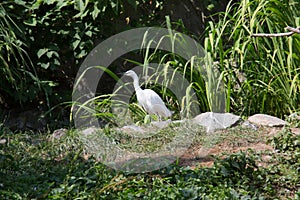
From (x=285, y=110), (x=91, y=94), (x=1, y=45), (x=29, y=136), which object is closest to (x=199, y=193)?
(x=29, y=136)

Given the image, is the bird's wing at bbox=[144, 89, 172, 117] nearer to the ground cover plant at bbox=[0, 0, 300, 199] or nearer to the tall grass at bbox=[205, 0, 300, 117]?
the ground cover plant at bbox=[0, 0, 300, 199]

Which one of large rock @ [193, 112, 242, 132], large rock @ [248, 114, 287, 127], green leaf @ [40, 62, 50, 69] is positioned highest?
green leaf @ [40, 62, 50, 69]

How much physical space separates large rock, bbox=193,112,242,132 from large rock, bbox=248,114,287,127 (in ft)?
0.38

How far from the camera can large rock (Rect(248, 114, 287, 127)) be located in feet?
14.3

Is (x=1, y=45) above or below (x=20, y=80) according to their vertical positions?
above

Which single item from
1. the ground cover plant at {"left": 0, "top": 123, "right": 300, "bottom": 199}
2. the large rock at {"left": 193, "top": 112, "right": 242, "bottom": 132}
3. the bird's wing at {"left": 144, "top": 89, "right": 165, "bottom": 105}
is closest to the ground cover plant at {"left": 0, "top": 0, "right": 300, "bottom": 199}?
the ground cover plant at {"left": 0, "top": 123, "right": 300, "bottom": 199}

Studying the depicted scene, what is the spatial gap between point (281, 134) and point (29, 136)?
170cm

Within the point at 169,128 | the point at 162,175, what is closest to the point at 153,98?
the point at 169,128

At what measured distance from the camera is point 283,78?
4809 millimetres

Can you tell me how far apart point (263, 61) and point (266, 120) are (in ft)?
2.18

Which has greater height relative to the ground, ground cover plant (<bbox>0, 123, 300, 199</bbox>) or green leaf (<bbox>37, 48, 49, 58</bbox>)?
green leaf (<bbox>37, 48, 49, 58</bbox>)

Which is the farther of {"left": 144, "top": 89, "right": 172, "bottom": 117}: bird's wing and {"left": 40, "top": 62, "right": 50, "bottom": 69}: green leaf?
{"left": 40, "top": 62, "right": 50, "bottom": 69}: green leaf

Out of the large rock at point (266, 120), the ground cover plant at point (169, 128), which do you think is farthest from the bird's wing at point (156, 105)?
the large rock at point (266, 120)

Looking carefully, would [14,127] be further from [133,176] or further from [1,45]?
[133,176]
